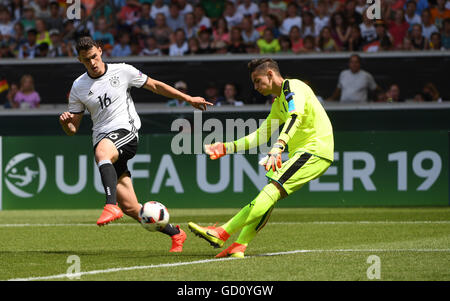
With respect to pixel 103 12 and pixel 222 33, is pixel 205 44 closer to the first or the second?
pixel 222 33

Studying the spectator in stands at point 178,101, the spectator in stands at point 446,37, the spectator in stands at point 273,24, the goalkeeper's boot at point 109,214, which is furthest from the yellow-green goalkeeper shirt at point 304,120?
the spectator in stands at point 446,37

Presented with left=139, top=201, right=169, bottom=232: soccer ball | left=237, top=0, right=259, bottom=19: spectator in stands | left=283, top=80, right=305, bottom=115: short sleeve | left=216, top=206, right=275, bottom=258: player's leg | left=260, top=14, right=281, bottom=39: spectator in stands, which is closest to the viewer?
left=283, top=80, right=305, bottom=115: short sleeve

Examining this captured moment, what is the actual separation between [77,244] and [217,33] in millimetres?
9680

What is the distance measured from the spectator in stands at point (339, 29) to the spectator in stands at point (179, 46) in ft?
10.4

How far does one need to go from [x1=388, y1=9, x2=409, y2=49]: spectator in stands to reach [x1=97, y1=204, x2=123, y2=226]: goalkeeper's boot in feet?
38.3

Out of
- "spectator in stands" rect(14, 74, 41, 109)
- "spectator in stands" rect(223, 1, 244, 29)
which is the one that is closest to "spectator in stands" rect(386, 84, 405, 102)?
"spectator in stands" rect(223, 1, 244, 29)

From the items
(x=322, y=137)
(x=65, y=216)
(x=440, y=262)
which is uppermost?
(x=322, y=137)

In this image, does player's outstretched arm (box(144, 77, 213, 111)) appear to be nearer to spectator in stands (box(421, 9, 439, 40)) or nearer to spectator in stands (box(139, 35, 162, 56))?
spectator in stands (box(139, 35, 162, 56))

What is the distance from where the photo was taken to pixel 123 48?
62.6 ft

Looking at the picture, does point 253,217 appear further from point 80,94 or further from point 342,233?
point 342,233

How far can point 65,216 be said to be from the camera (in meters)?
15.0

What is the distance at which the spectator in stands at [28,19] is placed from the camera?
2030 centimetres

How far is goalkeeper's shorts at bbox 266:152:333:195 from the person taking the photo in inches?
320
